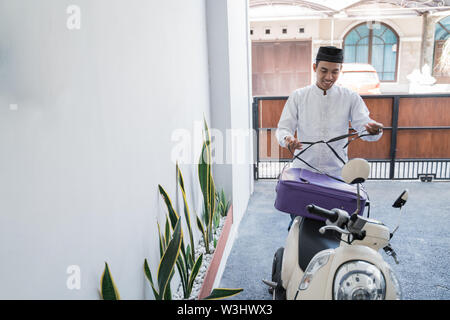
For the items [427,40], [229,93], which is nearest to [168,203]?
[229,93]

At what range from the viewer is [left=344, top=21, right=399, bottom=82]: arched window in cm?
1000

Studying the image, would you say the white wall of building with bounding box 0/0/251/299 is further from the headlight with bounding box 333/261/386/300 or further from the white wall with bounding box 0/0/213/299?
the headlight with bounding box 333/261/386/300

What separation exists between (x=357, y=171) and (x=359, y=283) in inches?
12.1

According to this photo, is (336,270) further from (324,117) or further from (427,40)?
(427,40)

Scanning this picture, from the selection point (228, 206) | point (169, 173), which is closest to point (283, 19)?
point (228, 206)

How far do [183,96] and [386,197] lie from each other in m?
2.67

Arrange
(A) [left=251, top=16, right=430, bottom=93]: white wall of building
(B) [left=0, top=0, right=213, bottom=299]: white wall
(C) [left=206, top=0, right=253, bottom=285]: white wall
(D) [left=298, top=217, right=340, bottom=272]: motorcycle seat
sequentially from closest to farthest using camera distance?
(B) [left=0, top=0, right=213, bottom=299]: white wall
(D) [left=298, top=217, right=340, bottom=272]: motorcycle seat
(C) [left=206, top=0, right=253, bottom=285]: white wall
(A) [left=251, top=16, right=430, bottom=93]: white wall of building

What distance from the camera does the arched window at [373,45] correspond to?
10.0m

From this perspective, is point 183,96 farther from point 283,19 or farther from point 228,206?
point 283,19

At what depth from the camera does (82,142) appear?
37.3 inches

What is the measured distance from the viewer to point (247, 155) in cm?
347

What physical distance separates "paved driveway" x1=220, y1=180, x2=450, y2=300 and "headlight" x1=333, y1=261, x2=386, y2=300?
1.20 m

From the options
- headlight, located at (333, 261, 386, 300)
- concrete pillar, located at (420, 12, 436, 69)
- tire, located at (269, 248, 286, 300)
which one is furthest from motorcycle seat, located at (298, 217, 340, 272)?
concrete pillar, located at (420, 12, 436, 69)
